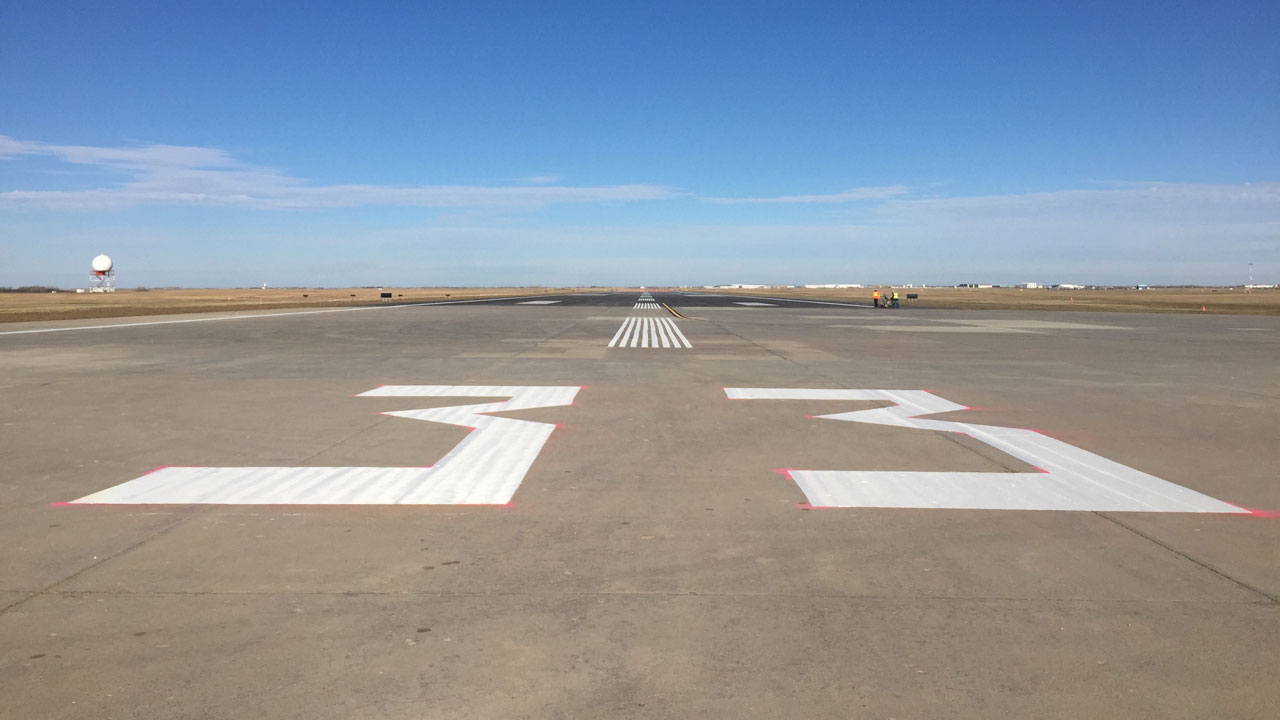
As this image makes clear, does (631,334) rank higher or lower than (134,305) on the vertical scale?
lower

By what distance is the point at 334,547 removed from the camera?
5098 mm

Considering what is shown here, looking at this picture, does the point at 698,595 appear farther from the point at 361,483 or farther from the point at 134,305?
the point at 134,305

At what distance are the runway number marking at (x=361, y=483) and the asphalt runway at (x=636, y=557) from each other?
0.14ft

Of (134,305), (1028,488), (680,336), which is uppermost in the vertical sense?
(134,305)

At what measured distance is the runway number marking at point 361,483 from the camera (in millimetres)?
6289

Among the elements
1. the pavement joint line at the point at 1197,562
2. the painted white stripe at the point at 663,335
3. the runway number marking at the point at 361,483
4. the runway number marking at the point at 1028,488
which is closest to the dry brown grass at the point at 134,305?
the painted white stripe at the point at 663,335

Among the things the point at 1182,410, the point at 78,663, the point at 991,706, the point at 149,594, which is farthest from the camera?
the point at 1182,410

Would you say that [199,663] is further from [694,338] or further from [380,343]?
[694,338]

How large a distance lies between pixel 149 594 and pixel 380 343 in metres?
19.2

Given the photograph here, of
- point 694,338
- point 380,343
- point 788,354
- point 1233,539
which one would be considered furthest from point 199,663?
point 694,338

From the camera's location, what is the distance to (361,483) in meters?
6.80

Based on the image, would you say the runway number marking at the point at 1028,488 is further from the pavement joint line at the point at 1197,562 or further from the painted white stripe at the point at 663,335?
the painted white stripe at the point at 663,335

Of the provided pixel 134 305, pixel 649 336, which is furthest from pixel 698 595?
pixel 134 305

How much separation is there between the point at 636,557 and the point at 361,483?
289 cm
